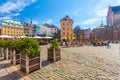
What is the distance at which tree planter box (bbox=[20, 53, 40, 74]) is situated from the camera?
5.03m

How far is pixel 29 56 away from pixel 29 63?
0.32 metres

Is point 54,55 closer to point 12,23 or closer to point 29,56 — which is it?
point 29,56

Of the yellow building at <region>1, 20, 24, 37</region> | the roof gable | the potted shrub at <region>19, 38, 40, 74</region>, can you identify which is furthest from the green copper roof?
the potted shrub at <region>19, 38, 40, 74</region>

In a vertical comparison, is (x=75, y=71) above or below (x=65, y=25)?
below

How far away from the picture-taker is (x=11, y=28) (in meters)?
52.0

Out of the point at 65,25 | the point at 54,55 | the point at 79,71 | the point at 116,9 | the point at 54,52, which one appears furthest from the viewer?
Result: the point at 116,9

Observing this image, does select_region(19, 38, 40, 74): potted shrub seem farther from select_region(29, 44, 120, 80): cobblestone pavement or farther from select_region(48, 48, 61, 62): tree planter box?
select_region(48, 48, 61, 62): tree planter box

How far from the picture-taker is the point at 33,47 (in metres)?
5.64

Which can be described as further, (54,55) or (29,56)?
(54,55)

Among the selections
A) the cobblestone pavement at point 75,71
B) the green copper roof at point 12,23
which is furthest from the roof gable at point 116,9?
the cobblestone pavement at point 75,71

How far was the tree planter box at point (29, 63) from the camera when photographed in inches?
198

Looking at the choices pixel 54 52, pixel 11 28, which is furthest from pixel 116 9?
pixel 54 52

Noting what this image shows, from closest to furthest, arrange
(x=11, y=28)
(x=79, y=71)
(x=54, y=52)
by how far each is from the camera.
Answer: (x=79, y=71) < (x=54, y=52) < (x=11, y=28)

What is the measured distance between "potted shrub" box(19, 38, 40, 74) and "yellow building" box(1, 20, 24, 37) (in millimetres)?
45913
